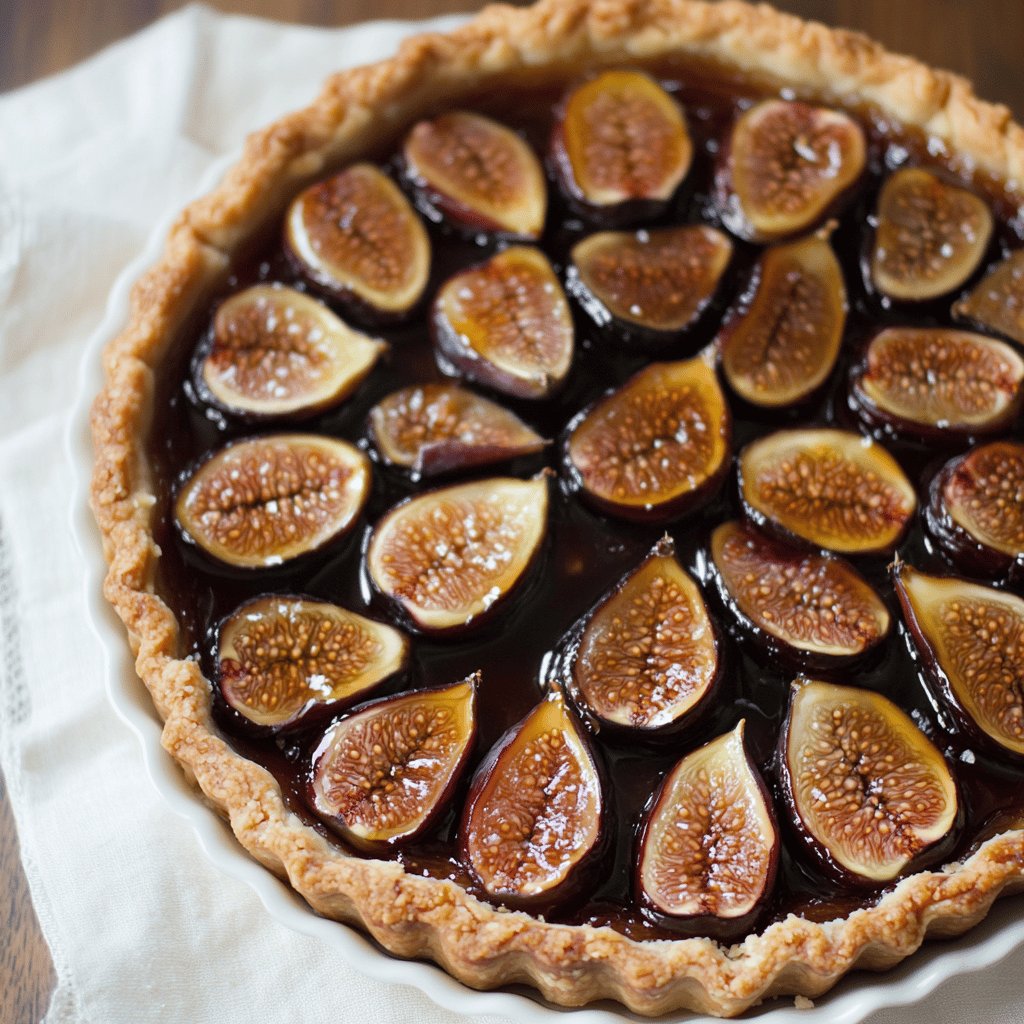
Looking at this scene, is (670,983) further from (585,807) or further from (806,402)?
(806,402)

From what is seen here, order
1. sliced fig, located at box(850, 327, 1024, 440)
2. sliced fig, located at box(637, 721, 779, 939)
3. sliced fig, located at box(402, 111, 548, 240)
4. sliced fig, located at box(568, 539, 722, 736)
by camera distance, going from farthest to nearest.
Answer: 1. sliced fig, located at box(402, 111, 548, 240)
2. sliced fig, located at box(850, 327, 1024, 440)
3. sliced fig, located at box(568, 539, 722, 736)
4. sliced fig, located at box(637, 721, 779, 939)

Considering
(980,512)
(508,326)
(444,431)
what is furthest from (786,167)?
(444,431)

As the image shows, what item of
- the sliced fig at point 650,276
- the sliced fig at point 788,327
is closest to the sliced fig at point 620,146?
the sliced fig at point 650,276

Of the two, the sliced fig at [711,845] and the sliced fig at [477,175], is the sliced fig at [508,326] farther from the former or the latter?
the sliced fig at [711,845]

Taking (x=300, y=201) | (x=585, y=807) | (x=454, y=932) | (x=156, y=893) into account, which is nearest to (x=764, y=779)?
(x=585, y=807)

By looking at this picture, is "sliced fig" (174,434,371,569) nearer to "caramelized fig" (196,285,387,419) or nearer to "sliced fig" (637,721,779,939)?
"caramelized fig" (196,285,387,419)

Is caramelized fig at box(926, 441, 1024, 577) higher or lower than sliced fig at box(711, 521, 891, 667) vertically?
higher

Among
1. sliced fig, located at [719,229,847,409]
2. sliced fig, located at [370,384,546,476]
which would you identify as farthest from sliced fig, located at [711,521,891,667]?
sliced fig, located at [370,384,546,476]
